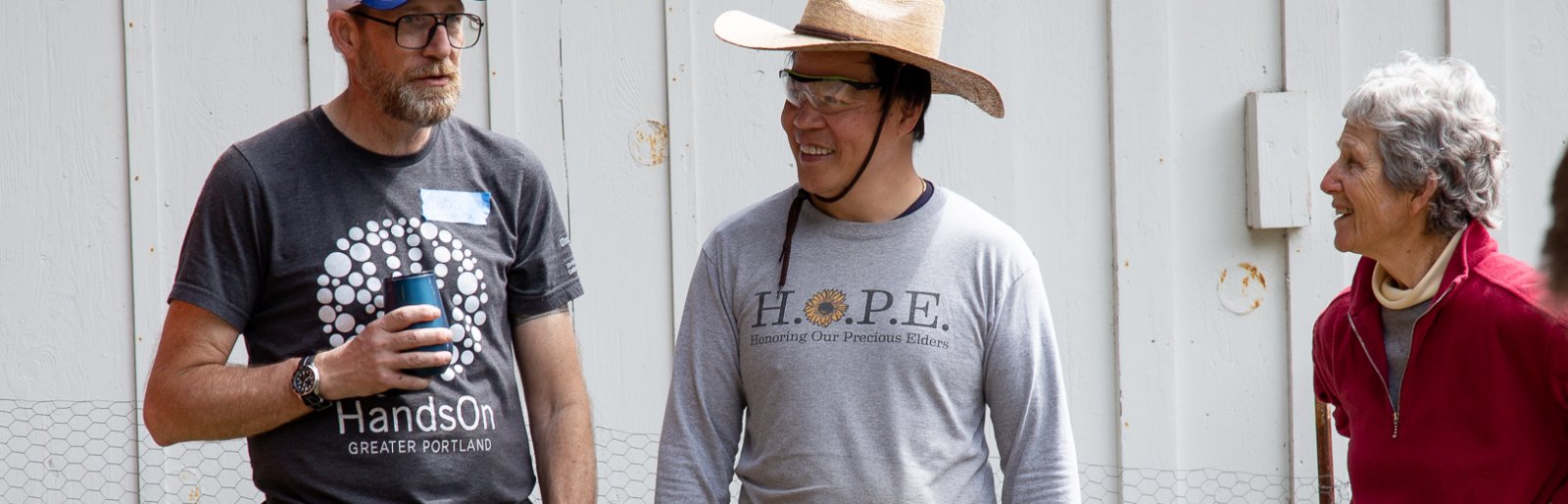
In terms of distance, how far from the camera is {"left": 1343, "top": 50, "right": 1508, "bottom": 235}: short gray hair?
2.11 metres

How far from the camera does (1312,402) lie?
328 cm

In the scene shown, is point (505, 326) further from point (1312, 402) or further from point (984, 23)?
point (1312, 402)

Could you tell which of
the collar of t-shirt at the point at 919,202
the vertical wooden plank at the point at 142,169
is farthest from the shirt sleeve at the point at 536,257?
the vertical wooden plank at the point at 142,169

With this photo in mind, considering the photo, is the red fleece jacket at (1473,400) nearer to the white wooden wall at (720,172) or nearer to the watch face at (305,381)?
the white wooden wall at (720,172)

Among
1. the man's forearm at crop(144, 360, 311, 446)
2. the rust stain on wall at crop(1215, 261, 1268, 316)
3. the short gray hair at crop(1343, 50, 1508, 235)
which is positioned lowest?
the man's forearm at crop(144, 360, 311, 446)

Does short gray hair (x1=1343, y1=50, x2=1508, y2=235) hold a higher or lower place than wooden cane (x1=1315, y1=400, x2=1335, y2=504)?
higher

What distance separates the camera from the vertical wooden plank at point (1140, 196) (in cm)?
324

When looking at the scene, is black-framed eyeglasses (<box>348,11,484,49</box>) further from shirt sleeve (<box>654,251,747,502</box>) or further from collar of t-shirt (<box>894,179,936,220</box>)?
collar of t-shirt (<box>894,179,936,220</box>)

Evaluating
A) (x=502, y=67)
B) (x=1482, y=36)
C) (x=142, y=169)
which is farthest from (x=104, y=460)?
(x=1482, y=36)

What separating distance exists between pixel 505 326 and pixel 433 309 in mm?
270

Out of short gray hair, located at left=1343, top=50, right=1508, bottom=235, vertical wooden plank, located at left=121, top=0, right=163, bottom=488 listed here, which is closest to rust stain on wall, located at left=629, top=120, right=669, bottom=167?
vertical wooden plank, located at left=121, top=0, right=163, bottom=488

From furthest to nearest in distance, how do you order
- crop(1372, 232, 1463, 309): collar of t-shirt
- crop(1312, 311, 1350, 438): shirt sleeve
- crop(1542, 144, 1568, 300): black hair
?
crop(1312, 311, 1350, 438): shirt sleeve < crop(1372, 232, 1463, 309): collar of t-shirt < crop(1542, 144, 1568, 300): black hair

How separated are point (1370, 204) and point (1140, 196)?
1103 mm

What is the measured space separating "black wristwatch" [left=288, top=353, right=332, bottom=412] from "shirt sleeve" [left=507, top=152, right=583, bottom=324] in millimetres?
343
